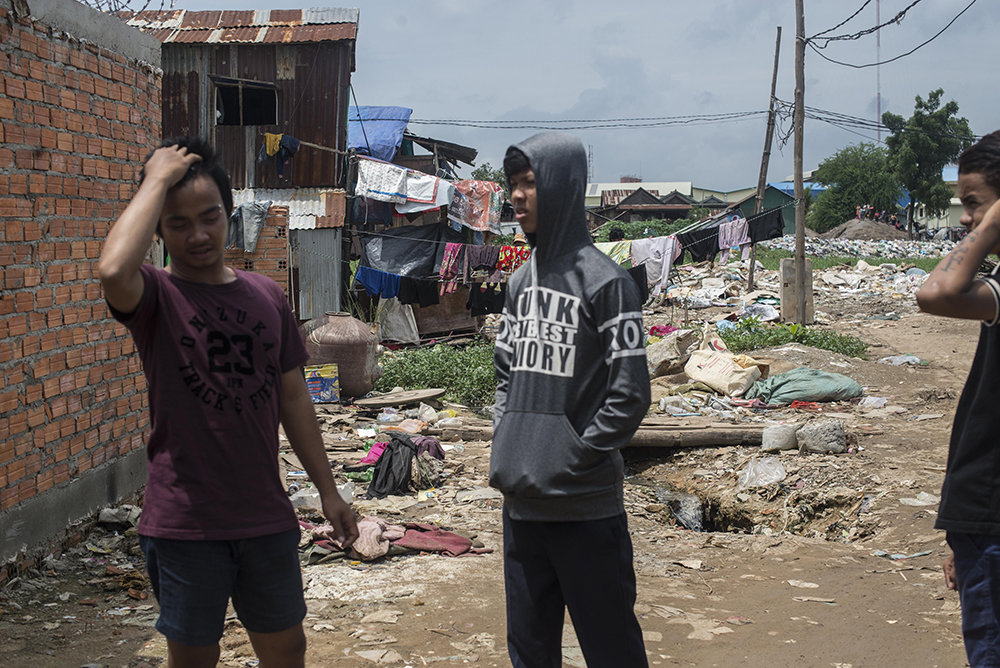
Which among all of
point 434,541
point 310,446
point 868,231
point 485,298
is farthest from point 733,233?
point 868,231

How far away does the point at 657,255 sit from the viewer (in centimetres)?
1683

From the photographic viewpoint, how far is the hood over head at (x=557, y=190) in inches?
95.3

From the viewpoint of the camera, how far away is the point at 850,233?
44.7 meters

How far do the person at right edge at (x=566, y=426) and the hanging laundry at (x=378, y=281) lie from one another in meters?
12.4

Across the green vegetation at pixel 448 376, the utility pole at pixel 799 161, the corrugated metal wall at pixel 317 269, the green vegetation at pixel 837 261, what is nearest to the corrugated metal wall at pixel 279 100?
the corrugated metal wall at pixel 317 269

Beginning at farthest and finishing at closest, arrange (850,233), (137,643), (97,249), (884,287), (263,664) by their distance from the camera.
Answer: (850,233), (884,287), (97,249), (137,643), (263,664)

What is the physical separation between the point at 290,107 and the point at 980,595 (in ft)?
47.8

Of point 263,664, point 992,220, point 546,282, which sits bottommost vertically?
point 263,664

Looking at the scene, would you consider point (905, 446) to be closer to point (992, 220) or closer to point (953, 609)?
point (953, 609)

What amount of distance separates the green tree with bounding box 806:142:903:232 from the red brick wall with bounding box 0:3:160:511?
49630 mm

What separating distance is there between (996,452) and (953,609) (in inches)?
103

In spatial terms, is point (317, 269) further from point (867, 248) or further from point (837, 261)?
point (867, 248)

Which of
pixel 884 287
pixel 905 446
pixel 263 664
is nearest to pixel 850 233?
pixel 884 287

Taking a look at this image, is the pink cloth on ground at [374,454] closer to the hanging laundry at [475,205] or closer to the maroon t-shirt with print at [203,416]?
the maroon t-shirt with print at [203,416]
